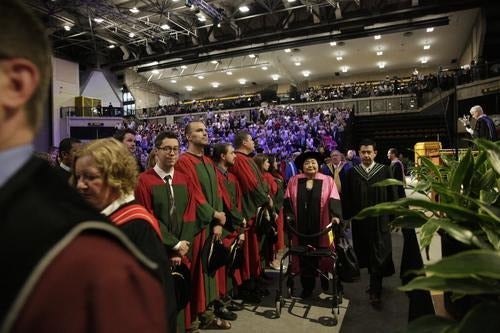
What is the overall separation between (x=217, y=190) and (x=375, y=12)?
1703 cm

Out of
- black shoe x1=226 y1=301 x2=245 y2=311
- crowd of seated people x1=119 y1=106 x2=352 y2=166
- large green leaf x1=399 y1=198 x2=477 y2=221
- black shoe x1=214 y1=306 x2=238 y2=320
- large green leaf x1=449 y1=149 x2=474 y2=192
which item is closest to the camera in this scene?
large green leaf x1=399 y1=198 x2=477 y2=221

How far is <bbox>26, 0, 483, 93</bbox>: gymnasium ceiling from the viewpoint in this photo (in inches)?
699

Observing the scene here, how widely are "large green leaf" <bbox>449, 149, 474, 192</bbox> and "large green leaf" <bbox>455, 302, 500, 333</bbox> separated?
0.74 m

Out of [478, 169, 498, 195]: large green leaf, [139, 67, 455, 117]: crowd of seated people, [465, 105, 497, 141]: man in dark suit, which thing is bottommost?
[478, 169, 498, 195]: large green leaf

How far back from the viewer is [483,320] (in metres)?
0.66

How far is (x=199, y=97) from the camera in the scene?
105ft

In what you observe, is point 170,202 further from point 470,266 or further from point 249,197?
point 470,266

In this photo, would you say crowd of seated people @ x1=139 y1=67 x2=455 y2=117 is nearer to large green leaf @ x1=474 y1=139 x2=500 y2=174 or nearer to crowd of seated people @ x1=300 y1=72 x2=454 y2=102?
crowd of seated people @ x1=300 y1=72 x2=454 y2=102

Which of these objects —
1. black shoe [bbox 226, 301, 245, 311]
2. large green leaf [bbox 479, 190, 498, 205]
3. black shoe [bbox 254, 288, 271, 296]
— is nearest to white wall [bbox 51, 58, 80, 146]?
black shoe [bbox 254, 288, 271, 296]

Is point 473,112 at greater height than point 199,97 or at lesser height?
lesser

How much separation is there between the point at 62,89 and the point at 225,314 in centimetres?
2437

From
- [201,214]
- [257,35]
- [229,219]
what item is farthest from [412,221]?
[257,35]

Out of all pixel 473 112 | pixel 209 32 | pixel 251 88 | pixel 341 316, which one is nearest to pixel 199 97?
pixel 251 88

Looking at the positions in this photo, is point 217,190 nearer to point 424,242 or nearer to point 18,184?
point 424,242
